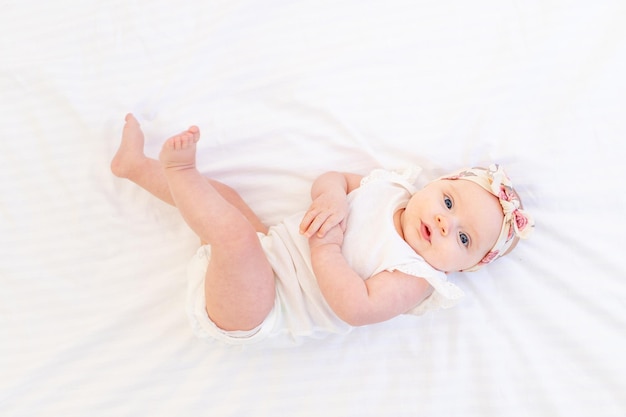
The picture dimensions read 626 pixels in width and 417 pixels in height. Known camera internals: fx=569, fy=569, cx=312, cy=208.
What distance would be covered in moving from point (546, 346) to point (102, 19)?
137cm

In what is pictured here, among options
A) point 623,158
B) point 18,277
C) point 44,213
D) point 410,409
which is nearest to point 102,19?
point 44,213

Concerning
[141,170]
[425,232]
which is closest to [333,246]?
[425,232]

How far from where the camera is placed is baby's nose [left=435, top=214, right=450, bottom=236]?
1228mm

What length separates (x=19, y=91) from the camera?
57.1 inches

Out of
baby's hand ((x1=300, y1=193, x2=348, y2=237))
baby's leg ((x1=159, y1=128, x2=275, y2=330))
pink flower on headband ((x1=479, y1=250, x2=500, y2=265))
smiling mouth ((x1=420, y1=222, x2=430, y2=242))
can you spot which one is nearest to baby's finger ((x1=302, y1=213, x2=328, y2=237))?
baby's hand ((x1=300, y1=193, x2=348, y2=237))

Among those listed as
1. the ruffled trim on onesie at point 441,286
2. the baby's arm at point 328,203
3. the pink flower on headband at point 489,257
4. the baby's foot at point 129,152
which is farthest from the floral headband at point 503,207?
the baby's foot at point 129,152

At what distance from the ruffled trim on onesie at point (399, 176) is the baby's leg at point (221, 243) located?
347 millimetres

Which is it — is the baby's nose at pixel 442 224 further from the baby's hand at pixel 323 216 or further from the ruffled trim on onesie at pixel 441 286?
the baby's hand at pixel 323 216

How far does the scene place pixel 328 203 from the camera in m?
1.29

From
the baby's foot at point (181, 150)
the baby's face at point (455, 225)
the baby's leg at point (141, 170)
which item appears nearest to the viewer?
the baby's foot at point (181, 150)

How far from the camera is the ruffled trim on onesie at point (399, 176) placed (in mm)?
1367

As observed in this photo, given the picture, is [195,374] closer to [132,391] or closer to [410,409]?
[132,391]

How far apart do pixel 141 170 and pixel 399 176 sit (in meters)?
0.62

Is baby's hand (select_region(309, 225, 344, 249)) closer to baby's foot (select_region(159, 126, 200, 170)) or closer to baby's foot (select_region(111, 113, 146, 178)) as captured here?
baby's foot (select_region(159, 126, 200, 170))
